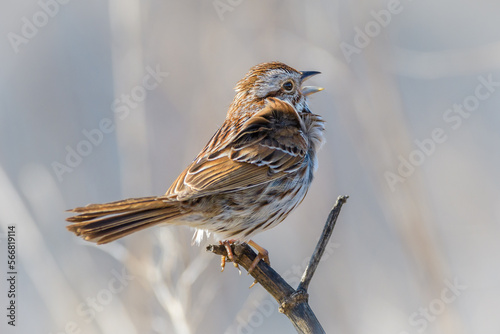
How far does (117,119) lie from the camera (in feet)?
14.3

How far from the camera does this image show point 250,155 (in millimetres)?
3580

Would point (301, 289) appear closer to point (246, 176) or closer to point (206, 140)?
point (246, 176)

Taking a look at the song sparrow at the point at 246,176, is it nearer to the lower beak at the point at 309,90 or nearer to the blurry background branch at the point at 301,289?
the lower beak at the point at 309,90

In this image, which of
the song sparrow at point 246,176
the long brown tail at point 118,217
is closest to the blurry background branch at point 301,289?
the song sparrow at point 246,176

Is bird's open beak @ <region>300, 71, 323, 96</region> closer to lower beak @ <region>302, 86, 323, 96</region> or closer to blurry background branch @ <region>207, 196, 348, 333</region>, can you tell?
lower beak @ <region>302, 86, 323, 96</region>

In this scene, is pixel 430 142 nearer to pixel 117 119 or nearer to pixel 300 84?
pixel 300 84

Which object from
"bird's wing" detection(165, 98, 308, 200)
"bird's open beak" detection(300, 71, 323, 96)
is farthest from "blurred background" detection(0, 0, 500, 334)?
"bird's wing" detection(165, 98, 308, 200)

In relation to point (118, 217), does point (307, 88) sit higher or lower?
higher

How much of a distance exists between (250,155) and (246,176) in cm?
20

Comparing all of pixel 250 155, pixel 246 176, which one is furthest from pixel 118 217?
pixel 250 155

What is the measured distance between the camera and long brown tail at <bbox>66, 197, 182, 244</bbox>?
8.95 ft

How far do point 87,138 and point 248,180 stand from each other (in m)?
2.21

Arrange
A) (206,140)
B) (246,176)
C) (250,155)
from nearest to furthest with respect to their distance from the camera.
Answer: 1. (246,176)
2. (250,155)
3. (206,140)

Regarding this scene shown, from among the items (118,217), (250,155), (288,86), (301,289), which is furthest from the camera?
(288,86)
